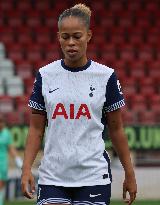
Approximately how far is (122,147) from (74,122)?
0.35 metres

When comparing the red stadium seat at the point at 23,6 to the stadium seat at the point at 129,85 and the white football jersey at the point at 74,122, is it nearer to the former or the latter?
the stadium seat at the point at 129,85

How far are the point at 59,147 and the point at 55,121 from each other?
0.53 feet

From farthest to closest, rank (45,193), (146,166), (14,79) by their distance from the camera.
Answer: (14,79), (146,166), (45,193)

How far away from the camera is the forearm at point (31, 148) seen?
5.16m

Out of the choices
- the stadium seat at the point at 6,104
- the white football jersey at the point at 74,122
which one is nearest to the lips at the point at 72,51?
the white football jersey at the point at 74,122

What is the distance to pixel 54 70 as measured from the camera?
17.4ft

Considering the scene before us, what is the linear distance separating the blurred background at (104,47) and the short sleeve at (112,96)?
12093mm

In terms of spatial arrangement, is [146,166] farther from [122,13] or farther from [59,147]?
[59,147]

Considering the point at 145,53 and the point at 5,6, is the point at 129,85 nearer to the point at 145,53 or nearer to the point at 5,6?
the point at 145,53

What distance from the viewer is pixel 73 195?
5.18 meters

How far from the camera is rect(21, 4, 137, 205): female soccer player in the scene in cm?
513

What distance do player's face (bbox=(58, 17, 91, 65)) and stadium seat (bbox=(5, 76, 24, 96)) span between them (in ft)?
47.6

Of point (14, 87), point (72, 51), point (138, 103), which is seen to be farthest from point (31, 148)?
point (14, 87)

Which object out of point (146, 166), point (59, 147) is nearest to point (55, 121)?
point (59, 147)
